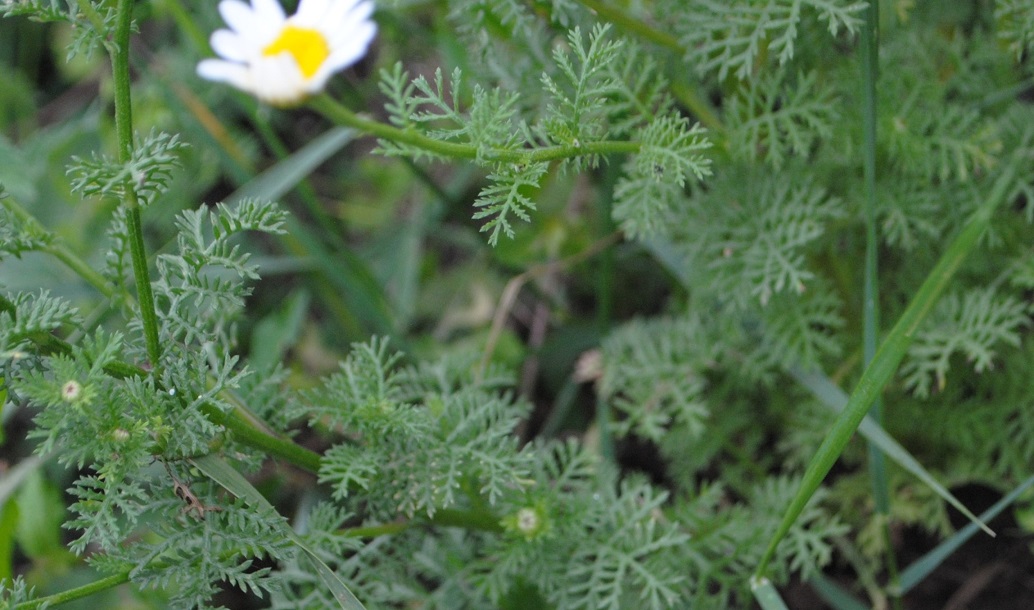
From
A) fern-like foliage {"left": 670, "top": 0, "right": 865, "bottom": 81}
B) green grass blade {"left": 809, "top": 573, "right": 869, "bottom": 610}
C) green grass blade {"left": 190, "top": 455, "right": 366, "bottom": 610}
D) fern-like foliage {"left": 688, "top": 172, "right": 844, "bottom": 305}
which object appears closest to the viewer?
green grass blade {"left": 190, "top": 455, "right": 366, "bottom": 610}

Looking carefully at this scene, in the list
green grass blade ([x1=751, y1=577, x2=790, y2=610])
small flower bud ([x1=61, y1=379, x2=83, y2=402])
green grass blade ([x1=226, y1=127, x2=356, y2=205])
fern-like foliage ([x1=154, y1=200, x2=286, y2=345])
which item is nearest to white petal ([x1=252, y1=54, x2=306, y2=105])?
fern-like foliage ([x1=154, y1=200, x2=286, y2=345])

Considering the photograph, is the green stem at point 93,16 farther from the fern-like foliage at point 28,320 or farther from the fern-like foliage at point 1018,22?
the fern-like foliage at point 1018,22

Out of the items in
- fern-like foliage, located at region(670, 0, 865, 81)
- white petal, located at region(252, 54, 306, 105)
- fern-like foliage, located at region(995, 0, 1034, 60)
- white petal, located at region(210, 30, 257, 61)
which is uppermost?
fern-like foliage, located at region(995, 0, 1034, 60)

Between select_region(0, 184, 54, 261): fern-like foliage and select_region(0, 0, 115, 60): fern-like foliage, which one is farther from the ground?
select_region(0, 0, 115, 60): fern-like foliage

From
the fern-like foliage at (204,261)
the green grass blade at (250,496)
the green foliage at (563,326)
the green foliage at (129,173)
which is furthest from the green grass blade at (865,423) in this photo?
the green foliage at (129,173)

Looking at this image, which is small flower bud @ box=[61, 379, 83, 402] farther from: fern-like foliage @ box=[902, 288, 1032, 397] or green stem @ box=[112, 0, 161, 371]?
fern-like foliage @ box=[902, 288, 1032, 397]

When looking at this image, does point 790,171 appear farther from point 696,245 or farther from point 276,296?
point 276,296
